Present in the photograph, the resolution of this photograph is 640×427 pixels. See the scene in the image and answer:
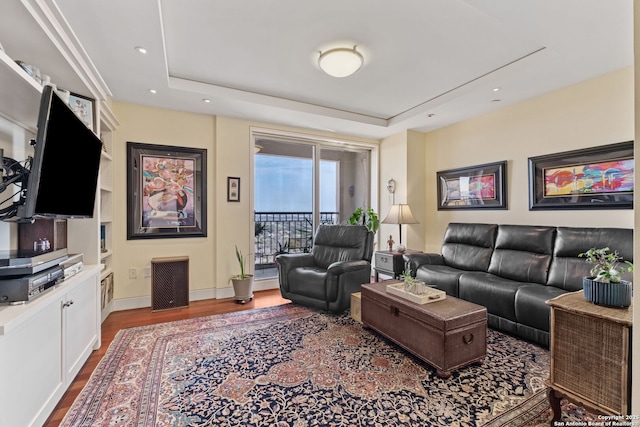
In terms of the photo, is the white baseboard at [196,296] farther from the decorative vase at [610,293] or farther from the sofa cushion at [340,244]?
the decorative vase at [610,293]

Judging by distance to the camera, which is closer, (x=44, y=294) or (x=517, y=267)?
(x=44, y=294)

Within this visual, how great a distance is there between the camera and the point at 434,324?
2.02 metres

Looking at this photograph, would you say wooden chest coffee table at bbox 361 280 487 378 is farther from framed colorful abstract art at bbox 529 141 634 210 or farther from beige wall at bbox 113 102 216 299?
beige wall at bbox 113 102 216 299

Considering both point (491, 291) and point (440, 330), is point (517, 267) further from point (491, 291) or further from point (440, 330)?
point (440, 330)

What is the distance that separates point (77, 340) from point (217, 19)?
2.54 metres

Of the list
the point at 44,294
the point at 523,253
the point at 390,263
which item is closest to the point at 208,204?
the point at 44,294

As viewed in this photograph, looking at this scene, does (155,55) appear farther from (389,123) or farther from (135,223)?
(389,123)

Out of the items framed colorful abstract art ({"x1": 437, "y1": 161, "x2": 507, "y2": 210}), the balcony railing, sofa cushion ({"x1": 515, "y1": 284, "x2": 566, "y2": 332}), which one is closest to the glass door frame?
the balcony railing

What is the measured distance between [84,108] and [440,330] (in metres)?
3.38

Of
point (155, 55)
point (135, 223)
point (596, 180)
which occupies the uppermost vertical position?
point (155, 55)

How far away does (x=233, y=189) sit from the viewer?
13.1 feet

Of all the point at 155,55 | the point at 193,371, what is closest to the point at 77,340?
the point at 193,371

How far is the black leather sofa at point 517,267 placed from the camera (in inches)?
97.4

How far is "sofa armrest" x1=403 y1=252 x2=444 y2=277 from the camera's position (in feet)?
12.0
